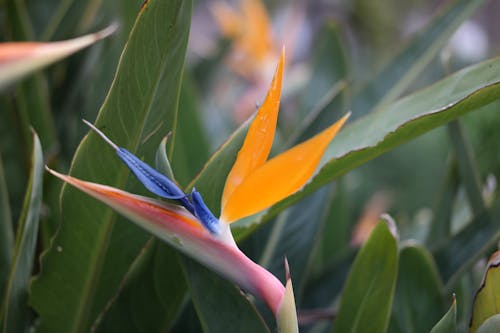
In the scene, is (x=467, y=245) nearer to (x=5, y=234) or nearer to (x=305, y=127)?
(x=305, y=127)

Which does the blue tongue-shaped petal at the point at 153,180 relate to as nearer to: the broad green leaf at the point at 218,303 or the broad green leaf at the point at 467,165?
the broad green leaf at the point at 218,303

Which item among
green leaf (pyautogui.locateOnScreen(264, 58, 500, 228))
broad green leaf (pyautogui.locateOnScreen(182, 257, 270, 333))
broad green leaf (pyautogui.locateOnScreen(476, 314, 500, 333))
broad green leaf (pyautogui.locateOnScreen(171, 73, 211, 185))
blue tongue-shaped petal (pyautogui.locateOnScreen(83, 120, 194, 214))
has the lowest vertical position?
broad green leaf (pyautogui.locateOnScreen(476, 314, 500, 333))

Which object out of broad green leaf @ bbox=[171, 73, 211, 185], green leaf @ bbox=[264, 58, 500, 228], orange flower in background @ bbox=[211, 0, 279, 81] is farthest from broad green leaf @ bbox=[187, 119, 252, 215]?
orange flower in background @ bbox=[211, 0, 279, 81]

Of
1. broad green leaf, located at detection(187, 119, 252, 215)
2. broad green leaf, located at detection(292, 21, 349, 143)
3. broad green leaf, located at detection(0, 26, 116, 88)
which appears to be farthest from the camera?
broad green leaf, located at detection(292, 21, 349, 143)

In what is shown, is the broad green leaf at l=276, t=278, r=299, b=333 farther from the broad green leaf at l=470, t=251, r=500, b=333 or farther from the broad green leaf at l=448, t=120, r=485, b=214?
the broad green leaf at l=448, t=120, r=485, b=214

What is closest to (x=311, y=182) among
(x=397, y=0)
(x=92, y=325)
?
(x=92, y=325)

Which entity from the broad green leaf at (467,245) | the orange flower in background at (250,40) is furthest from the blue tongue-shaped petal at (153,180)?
the orange flower in background at (250,40)

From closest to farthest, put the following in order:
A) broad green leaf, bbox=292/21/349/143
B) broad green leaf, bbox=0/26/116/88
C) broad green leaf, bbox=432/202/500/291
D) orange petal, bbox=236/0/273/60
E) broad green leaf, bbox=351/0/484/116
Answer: broad green leaf, bbox=0/26/116/88 → broad green leaf, bbox=432/202/500/291 → broad green leaf, bbox=351/0/484/116 → broad green leaf, bbox=292/21/349/143 → orange petal, bbox=236/0/273/60
